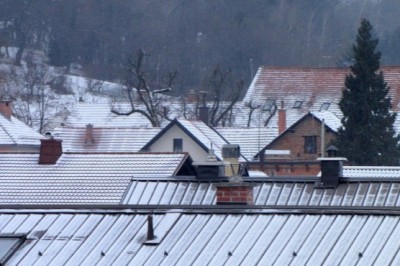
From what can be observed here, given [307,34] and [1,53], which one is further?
[307,34]

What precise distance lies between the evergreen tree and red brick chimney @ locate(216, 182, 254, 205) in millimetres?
29321

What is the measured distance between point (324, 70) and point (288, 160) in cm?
2028

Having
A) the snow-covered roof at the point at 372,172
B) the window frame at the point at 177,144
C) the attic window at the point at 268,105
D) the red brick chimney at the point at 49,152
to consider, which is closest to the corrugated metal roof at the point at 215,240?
the snow-covered roof at the point at 372,172

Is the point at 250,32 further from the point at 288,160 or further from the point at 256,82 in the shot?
the point at 288,160

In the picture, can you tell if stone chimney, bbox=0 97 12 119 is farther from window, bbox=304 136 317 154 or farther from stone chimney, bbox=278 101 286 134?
window, bbox=304 136 317 154

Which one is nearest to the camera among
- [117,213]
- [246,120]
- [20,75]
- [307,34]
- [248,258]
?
[248,258]

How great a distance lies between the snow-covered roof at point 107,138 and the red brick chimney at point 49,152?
790 inches

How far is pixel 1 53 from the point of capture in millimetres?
110562

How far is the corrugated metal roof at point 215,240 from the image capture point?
19406mm

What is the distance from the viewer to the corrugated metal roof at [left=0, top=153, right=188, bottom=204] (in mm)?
35375

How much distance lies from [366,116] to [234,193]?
32.6m

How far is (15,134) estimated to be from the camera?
56625 millimetres

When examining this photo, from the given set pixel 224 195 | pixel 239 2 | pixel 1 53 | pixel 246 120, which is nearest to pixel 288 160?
pixel 246 120

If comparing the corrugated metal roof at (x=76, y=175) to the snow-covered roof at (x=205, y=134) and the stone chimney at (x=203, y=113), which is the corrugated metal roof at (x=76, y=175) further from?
the stone chimney at (x=203, y=113)
